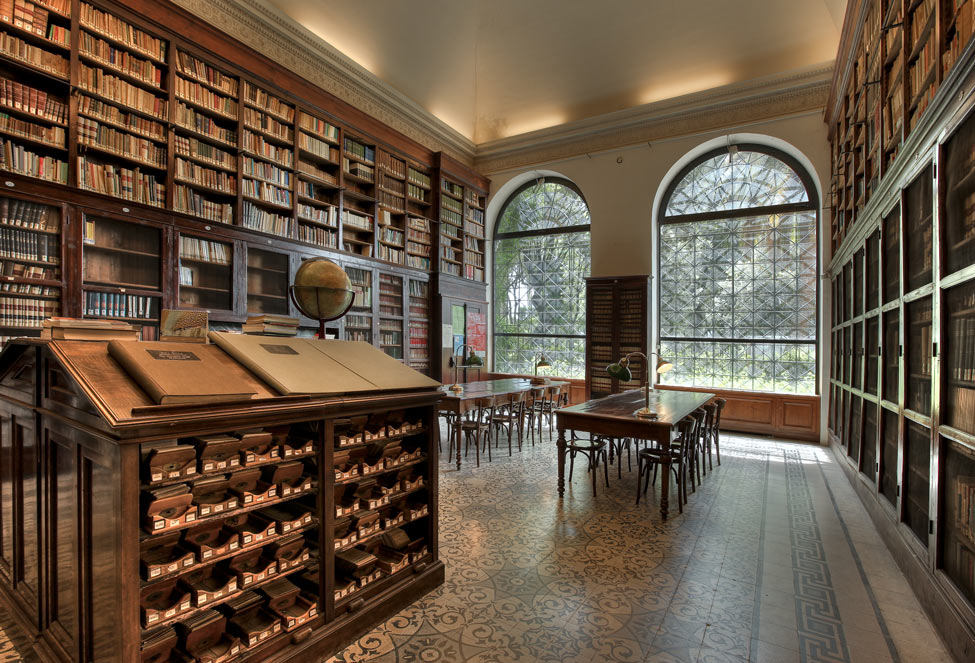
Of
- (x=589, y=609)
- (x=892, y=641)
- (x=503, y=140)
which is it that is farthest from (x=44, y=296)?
(x=503, y=140)

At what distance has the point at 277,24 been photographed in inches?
240

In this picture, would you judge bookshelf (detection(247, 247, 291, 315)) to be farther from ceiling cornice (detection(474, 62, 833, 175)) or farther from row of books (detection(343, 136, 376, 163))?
ceiling cornice (detection(474, 62, 833, 175))

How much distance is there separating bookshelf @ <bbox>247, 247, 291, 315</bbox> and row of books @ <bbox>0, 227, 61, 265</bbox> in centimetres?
182

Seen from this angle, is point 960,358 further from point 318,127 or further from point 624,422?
point 318,127

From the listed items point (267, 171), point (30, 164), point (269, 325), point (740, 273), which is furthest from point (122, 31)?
point (740, 273)

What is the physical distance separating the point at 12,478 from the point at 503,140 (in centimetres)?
898

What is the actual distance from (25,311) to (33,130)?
1486mm

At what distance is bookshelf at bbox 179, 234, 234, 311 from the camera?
5.11 m

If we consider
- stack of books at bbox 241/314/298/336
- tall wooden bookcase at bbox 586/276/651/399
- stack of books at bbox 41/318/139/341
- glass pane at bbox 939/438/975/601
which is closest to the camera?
stack of books at bbox 41/318/139/341

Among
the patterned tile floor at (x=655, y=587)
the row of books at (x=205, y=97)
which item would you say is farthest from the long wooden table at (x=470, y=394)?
the row of books at (x=205, y=97)

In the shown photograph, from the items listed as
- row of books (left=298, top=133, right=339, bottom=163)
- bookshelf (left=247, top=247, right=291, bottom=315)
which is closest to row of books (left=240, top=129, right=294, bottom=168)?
row of books (left=298, top=133, right=339, bottom=163)

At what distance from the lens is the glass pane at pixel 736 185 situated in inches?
304

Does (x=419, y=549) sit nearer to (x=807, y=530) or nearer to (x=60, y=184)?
(x=807, y=530)

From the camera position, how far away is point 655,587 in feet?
9.07
